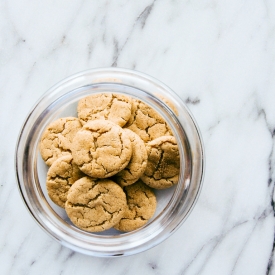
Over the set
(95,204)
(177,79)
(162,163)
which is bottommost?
(95,204)

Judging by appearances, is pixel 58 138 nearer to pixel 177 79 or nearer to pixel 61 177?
pixel 61 177

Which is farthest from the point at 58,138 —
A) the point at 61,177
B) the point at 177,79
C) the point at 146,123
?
the point at 177,79

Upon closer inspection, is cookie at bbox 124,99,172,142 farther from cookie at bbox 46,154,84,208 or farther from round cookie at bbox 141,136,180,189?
cookie at bbox 46,154,84,208

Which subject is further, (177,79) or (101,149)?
(177,79)

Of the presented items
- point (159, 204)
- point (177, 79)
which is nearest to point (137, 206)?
point (159, 204)

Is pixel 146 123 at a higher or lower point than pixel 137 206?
higher

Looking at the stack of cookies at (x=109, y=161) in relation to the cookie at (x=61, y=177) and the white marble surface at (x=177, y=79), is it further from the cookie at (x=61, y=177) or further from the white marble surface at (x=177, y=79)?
the white marble surface at (x=177, y=79)
